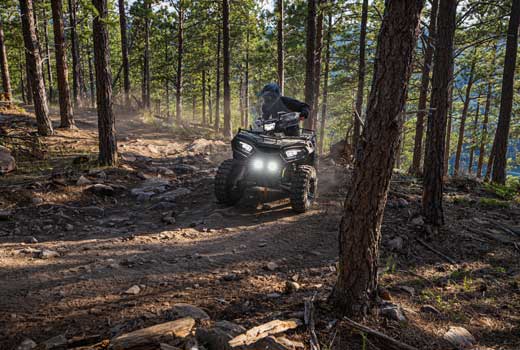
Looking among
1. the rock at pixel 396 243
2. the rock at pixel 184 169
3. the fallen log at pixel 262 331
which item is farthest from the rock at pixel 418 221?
the rock at pixel 184 169

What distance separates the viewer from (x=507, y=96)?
1212 centimetres

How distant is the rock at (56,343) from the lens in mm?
2551

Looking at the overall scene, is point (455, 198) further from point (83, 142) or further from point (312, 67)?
point (83, 142)

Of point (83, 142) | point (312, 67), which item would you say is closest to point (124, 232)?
point (83, 142)

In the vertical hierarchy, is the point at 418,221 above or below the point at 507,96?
below

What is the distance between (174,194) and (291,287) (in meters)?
5.06

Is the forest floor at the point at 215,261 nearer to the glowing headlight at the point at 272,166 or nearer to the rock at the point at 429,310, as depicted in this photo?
the rock at the point at 429,310

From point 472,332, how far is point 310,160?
4.78 meters

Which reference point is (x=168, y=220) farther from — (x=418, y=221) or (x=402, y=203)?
(x=402, y=203)

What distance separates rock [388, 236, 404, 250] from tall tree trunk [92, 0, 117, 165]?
7.79 meters

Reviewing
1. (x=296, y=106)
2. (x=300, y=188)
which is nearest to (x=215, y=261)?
(x=300, y=188)

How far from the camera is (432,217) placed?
239 inches

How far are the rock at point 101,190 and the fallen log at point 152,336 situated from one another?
5870 mm

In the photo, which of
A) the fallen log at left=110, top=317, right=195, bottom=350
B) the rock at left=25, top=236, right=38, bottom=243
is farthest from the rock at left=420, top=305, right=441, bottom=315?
the rock at left=25, top=236, right=38, bottom=243
